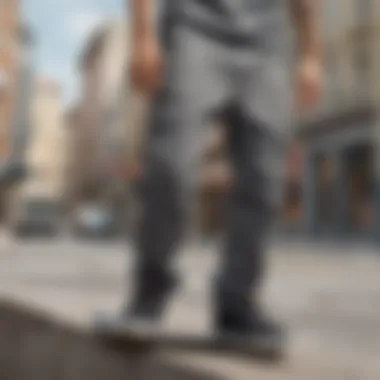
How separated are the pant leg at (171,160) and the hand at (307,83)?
0.24 ft

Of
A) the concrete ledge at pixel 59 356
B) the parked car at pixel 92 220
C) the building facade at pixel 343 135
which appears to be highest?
the building facade at pixel 343 135

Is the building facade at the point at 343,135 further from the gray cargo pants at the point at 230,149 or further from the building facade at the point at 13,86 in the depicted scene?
the building facade at the point at 13,86

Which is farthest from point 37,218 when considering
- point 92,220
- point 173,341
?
point 173,341

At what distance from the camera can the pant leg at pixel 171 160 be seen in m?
0.41

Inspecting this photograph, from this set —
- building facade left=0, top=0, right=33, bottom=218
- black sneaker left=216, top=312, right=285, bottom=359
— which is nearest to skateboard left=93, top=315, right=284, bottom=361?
black sneaker left=216, top=312, right=285, bottom=359

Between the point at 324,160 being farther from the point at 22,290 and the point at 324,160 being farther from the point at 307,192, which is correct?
the point at 22,290

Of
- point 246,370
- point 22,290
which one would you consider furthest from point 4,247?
point 246,370

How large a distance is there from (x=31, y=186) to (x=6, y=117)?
55 mm

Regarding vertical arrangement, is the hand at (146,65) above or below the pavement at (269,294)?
above

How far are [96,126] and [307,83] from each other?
0.16 metres

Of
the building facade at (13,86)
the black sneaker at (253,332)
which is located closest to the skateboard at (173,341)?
the black sneaker at (253,332)

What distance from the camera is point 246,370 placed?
0.38 metres

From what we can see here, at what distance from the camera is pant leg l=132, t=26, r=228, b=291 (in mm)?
406

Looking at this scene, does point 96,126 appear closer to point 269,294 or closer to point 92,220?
point 92,220
